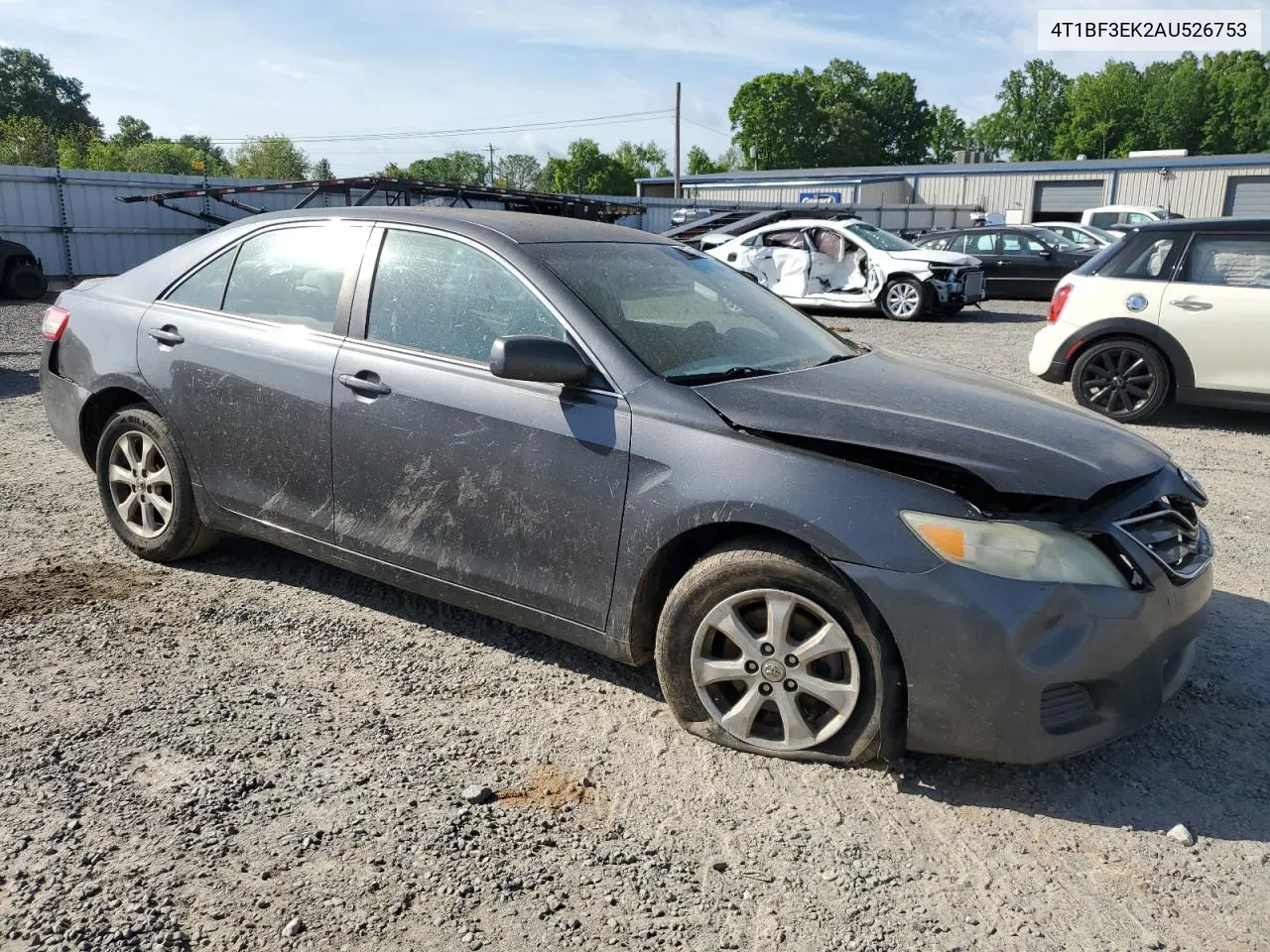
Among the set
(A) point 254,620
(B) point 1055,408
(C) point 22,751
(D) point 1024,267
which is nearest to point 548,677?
(A) point 254,620

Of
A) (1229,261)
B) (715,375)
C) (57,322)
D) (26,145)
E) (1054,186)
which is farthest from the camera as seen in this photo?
Answer: (26,145)

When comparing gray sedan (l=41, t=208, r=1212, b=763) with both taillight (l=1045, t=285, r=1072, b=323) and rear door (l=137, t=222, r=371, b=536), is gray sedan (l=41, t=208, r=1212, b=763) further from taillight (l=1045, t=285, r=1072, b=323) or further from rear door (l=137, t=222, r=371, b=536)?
taillight (l=1045, t=285, r=1072, b=323)

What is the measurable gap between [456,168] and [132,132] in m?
34.2

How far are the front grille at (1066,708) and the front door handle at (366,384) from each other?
7.93 ft

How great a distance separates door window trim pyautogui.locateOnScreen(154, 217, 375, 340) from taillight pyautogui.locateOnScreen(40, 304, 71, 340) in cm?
65

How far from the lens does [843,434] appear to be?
295 cm

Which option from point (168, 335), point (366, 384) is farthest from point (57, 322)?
point (366, 384)

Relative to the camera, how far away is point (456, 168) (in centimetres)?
11769

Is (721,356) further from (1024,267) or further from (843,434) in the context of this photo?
(1024,267)

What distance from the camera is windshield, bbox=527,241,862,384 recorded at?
3482 mm

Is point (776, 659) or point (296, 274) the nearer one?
point (776, 659)

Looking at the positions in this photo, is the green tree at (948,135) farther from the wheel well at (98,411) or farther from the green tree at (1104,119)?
the wheel well at (98,411)

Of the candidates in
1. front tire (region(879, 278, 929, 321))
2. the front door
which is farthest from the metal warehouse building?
the front door

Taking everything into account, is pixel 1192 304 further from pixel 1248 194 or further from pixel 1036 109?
pixel 1036 109
